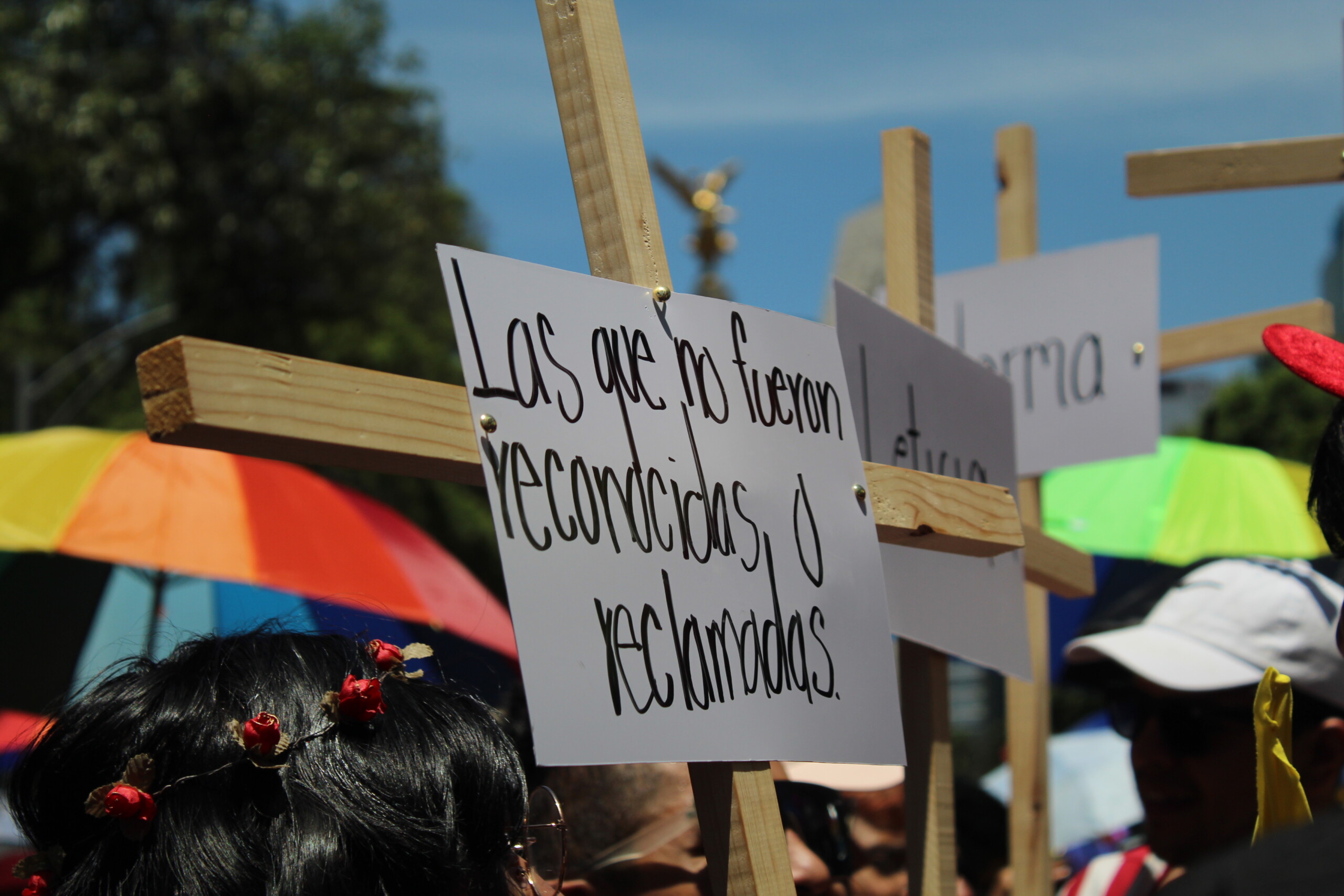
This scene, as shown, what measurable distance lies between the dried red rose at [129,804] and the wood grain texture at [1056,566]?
1279mm

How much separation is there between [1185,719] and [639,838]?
972 mm

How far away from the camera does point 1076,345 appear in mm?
2395

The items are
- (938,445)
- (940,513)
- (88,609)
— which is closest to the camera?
(940,513)

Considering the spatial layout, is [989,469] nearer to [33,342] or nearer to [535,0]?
[535,0]

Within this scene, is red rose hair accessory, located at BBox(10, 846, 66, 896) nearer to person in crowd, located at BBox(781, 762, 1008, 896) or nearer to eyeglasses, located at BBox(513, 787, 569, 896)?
eyeglasses, located at BBox(513, 787, 569, 896)

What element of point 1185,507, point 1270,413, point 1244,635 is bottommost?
point 1270,413

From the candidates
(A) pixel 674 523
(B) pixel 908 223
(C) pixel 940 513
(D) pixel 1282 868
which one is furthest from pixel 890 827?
(D) pixel 1282 868

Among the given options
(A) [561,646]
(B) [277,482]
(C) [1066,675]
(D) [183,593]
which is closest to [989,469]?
(C) [1066,675]

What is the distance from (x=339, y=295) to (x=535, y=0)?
53.4 ft

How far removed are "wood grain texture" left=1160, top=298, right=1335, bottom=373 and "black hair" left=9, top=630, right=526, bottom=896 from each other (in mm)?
2027

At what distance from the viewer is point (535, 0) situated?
119 centimetres

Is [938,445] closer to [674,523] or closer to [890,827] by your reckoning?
[674,523]

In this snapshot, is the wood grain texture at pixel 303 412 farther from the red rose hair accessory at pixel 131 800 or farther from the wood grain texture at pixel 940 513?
the wood grain texture at pixel 940 513

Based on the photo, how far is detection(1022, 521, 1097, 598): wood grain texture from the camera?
6.02 ft
